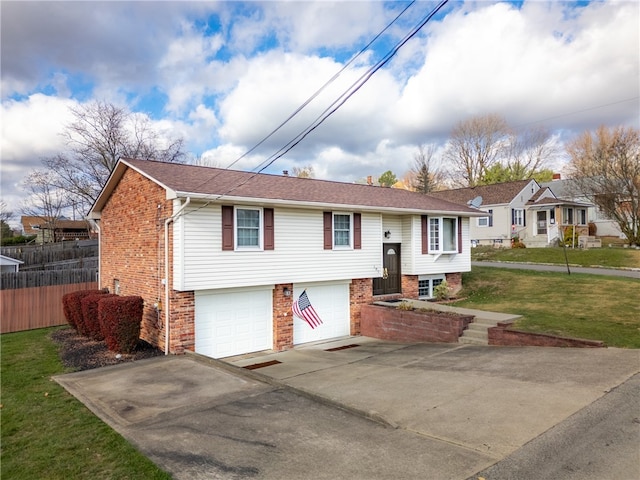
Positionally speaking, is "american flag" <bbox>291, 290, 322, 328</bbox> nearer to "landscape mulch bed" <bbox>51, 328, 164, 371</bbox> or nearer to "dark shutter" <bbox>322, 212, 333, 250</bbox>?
"dark shutter" <bbox>322, 212, 333, 250</bbox>

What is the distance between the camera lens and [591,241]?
103 ft

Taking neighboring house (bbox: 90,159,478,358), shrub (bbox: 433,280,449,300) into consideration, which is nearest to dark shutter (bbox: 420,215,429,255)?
neighboring house (bbox: 90,159,478,358)

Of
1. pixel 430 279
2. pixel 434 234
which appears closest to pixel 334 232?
pixel 434 234

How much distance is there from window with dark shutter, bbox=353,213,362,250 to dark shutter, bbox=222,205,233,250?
4929 millimetres

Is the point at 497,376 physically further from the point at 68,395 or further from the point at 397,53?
the point at 68,395


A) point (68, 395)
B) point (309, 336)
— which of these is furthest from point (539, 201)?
point (68, 395)

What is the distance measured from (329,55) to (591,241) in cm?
3034

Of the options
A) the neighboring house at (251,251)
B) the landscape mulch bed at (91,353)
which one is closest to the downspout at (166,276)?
the neighboring house at (251,251)

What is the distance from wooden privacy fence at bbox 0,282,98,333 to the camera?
566 inches

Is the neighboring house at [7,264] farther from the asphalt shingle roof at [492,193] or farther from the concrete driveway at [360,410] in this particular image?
the asphalt shingle roof at [492,193]

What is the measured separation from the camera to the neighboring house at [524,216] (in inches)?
1293

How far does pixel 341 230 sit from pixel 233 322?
5.00 meters

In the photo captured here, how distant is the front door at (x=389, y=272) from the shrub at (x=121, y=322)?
885cm

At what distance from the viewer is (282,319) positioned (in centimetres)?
1311
